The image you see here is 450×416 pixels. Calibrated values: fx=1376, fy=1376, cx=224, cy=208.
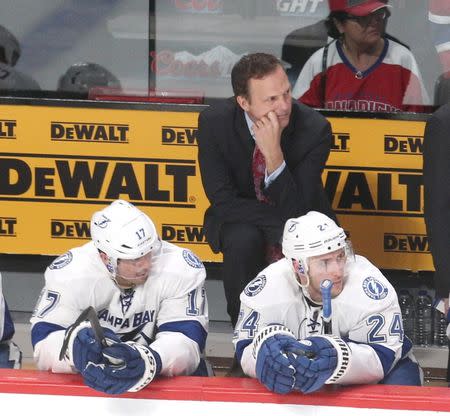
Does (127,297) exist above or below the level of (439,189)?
below

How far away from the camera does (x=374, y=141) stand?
5.99 meters

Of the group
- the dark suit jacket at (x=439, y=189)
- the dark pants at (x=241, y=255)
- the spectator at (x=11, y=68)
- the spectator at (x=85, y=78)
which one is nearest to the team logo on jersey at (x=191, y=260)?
the dark pants at (x=241, y=255)

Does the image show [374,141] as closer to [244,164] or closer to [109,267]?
[244,164]

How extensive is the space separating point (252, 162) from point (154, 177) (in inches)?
38.9

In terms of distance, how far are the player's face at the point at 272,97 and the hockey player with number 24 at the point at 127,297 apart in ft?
2.36

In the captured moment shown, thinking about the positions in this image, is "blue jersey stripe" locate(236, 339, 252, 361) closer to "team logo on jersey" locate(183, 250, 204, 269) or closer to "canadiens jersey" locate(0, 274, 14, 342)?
"team logo on jersey" locate(183, 250, 204, 269)

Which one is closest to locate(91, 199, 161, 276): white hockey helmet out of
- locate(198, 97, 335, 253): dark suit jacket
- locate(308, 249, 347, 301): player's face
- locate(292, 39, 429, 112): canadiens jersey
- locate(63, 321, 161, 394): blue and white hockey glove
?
locate(63, 321, 161, 394): blue and white hockey glove

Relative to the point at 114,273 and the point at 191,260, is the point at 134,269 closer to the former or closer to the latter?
the point at 114,273

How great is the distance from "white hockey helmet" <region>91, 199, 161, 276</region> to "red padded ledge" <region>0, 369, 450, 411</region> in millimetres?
523

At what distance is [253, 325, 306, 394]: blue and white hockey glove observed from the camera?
3844mm

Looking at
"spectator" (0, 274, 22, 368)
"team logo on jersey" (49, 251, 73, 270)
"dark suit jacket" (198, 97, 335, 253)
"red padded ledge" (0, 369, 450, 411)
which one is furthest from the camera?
"dark suit jacket" (198, 97, 335, 253)

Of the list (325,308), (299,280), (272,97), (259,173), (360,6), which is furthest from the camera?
(360,6)

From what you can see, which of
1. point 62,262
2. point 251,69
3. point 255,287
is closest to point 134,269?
point 62,262

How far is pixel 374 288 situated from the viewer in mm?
4367
